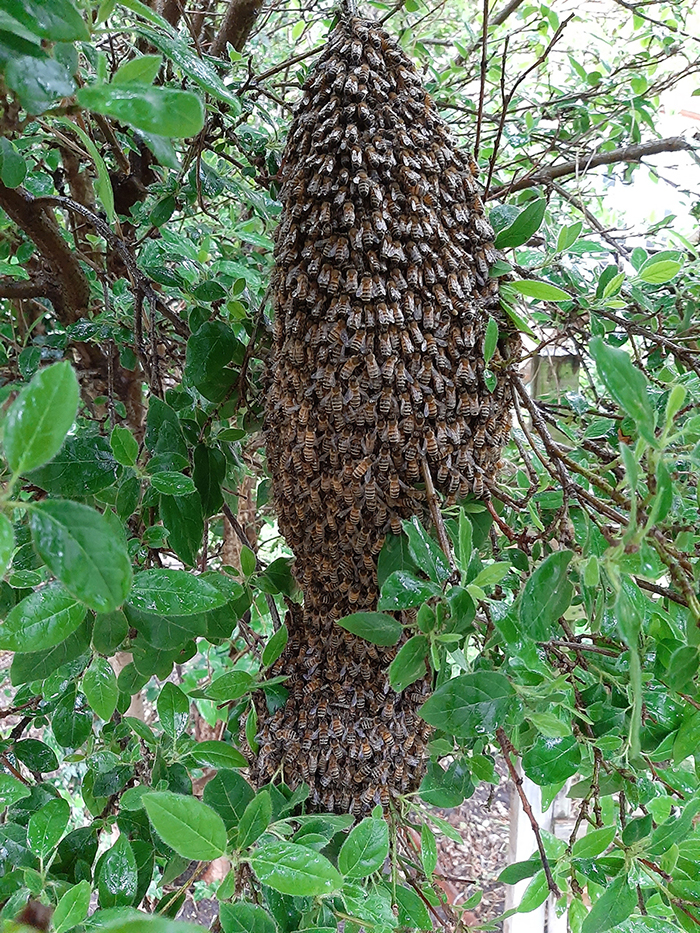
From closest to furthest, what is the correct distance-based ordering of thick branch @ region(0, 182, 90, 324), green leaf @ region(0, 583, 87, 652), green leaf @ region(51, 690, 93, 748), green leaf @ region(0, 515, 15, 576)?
green leaf @ region(0, 515, 15, 576) → green leaf @ region(0, 583, 87, 652) → green leaf @ region(51, 690, 93, 748) → thick branch @ region(0, 182, 90, 324)

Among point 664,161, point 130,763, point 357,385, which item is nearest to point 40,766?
point 130,763

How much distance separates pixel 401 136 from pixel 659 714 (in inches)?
18.2

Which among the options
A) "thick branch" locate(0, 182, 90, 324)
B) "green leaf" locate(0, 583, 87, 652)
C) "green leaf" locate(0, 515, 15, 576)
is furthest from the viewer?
"thick branch" locate(0, 182, 90, 324)

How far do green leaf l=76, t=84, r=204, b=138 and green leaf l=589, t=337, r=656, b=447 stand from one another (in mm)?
200

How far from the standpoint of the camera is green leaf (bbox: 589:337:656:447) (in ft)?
1.02

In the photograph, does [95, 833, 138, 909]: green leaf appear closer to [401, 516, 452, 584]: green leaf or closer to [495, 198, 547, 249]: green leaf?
[401, 516, 452, 584]: green leaf

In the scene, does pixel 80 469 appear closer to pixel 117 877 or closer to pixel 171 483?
pixel 171 483

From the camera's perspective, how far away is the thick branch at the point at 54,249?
0.71 metres

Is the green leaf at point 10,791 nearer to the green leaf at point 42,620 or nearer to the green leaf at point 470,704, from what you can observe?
the green leaf at point 42,620

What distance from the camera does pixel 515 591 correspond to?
1.92 feet

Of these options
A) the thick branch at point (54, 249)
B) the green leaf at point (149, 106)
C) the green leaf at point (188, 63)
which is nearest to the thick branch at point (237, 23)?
the thick branch at point (54, 249)

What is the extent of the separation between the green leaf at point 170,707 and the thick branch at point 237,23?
0.74 metres

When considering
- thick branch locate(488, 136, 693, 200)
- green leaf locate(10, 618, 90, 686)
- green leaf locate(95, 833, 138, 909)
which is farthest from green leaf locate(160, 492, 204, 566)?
thick branch locate(488, 136, 693, 200)

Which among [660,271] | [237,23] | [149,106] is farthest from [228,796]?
[237,23]
